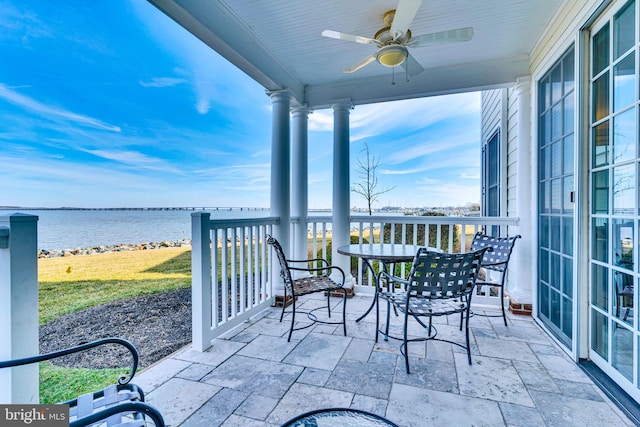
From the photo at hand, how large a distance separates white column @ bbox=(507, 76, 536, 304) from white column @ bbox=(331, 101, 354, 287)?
6.47 ft

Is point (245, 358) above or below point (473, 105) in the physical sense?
below

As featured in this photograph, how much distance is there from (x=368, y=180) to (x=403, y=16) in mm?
4550

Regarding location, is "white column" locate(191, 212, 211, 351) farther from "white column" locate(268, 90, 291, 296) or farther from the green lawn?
"white column" locate(268, 90, 291, 296)

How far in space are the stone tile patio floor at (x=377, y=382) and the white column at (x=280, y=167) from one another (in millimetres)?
1212

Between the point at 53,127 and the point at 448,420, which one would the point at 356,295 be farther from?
the point at 53,127

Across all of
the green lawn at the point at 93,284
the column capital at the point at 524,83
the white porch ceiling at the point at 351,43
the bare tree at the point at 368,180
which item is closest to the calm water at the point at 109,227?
the green lawn at the point at 93,284

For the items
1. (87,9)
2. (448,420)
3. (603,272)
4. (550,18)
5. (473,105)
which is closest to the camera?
(448,420)

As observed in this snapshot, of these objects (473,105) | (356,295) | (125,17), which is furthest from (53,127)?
(473,105)

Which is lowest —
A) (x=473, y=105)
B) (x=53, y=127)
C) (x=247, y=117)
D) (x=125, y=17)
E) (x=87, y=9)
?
(x=473, y=105)

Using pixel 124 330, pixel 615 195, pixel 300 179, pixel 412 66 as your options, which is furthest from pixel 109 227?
pixel 615 195

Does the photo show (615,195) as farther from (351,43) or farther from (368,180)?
(368,180)

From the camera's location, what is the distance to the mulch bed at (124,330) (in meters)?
2.82

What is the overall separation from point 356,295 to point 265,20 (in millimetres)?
3353

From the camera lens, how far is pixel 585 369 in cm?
198
